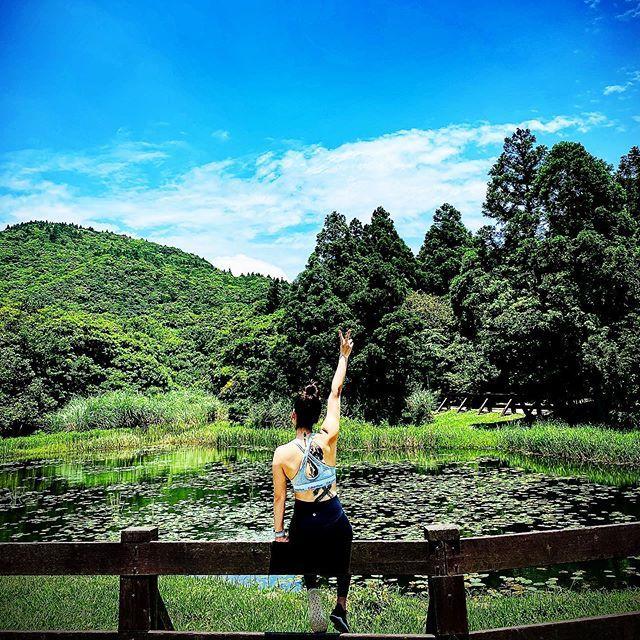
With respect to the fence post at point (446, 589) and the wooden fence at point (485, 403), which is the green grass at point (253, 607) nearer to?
the fence post at point (446, 589)

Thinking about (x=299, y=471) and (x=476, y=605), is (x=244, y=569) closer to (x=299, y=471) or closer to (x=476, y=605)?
(x=299, y=471)

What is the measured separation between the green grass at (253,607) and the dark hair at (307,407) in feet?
8.60

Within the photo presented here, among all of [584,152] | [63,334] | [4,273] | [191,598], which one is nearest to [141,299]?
[4,273]

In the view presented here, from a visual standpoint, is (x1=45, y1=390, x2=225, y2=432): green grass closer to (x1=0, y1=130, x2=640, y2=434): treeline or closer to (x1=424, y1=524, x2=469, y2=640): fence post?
(x1=0, y1=130, x2=640, y2=434): treeline

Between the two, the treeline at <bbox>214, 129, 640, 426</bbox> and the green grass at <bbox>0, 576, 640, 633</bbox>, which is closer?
the green grass at <bbox>0, 576, 640, 633</bbox>

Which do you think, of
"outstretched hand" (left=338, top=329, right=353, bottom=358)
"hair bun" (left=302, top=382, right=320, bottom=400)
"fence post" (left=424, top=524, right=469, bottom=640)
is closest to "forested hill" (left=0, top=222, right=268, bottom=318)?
"outstretched hand" (left=338, top=329, right=353, bottom=358)

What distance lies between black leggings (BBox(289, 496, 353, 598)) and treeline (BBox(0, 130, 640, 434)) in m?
21.6

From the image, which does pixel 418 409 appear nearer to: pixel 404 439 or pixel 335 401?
pixel 404 439

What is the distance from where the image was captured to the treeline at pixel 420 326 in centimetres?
2462

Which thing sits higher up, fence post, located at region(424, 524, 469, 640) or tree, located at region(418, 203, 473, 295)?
tree, located at region(418, 203, 473, 295)

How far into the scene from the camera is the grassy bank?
1897cm

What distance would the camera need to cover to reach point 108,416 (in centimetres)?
3297

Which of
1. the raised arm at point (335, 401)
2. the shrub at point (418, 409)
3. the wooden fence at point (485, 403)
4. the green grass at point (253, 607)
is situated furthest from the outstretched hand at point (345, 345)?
the wooden fence at point (485, 403)

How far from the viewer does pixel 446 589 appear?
3264 millimetres
